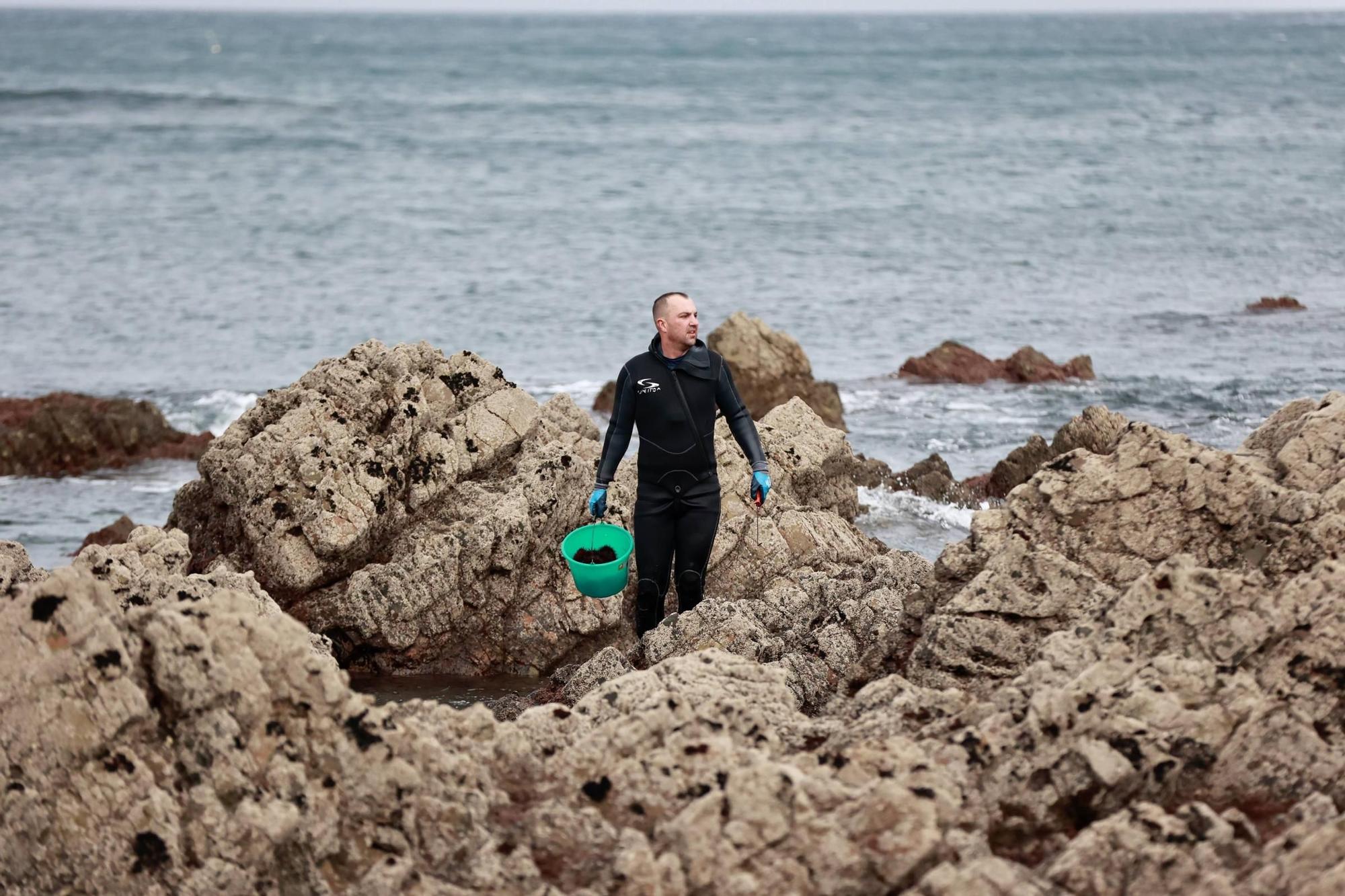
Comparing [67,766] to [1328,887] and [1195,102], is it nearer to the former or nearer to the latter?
[1328,887]

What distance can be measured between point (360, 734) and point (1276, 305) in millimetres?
23063

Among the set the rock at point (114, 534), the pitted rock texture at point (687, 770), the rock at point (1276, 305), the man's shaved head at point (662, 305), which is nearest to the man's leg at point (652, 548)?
the man's shaved head at point (662, 305)

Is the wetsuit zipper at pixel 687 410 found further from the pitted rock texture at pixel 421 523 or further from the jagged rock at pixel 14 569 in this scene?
the jagged rock at pixel 14 569

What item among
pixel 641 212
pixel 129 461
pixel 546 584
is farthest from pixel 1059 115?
pixel 546 584

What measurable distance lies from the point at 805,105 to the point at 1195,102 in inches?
797

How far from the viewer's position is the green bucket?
7.95 m

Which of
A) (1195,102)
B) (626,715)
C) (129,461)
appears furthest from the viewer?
(1195,102)

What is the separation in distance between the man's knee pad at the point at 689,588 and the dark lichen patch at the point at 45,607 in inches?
155

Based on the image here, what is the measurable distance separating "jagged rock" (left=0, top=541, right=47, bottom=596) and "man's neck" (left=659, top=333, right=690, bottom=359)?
3.49 m

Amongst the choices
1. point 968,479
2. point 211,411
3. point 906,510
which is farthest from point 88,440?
point 968,479

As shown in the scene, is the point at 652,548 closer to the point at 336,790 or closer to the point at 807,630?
the point at 807,630

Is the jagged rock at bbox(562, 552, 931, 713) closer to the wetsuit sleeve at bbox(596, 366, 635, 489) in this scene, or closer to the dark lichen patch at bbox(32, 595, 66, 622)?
the wetsuit sleeve at bbox(596, 366, 635, 489)

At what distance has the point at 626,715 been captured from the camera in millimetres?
5195

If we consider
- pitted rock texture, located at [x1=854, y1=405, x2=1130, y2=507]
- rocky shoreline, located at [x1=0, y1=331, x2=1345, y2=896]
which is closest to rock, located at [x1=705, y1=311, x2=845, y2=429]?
pitted rock texture, located at [x1=854, y1=405, x2=1130, y2=507]
